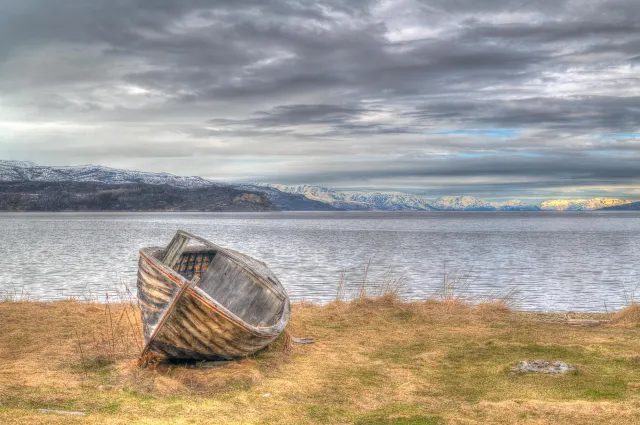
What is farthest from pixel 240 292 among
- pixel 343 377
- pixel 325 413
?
pixel 325 413

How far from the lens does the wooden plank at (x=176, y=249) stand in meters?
15.7

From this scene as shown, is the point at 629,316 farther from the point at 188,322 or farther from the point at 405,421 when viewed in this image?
the point at 188,322

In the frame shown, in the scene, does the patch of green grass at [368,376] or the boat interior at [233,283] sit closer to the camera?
the patch of green grass at [368,376]

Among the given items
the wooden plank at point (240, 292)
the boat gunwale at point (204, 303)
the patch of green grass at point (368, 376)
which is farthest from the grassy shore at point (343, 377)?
the wooden plank at point (240, 292)

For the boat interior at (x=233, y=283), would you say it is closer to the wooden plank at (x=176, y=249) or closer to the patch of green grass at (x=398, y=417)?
the wooden plank at (x=176, y=249)

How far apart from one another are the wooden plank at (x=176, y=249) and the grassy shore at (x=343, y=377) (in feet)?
5.60

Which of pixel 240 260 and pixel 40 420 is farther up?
pixel 240 260

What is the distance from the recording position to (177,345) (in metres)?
11.1

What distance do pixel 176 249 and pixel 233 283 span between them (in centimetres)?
185

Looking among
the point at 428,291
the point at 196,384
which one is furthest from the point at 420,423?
the point at 428,291

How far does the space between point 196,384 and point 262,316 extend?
402cm

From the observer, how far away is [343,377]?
11266 millimetres

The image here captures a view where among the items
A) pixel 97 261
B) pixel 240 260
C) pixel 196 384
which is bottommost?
pixel 97 261

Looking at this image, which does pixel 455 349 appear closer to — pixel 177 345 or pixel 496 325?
pixel 496 325
